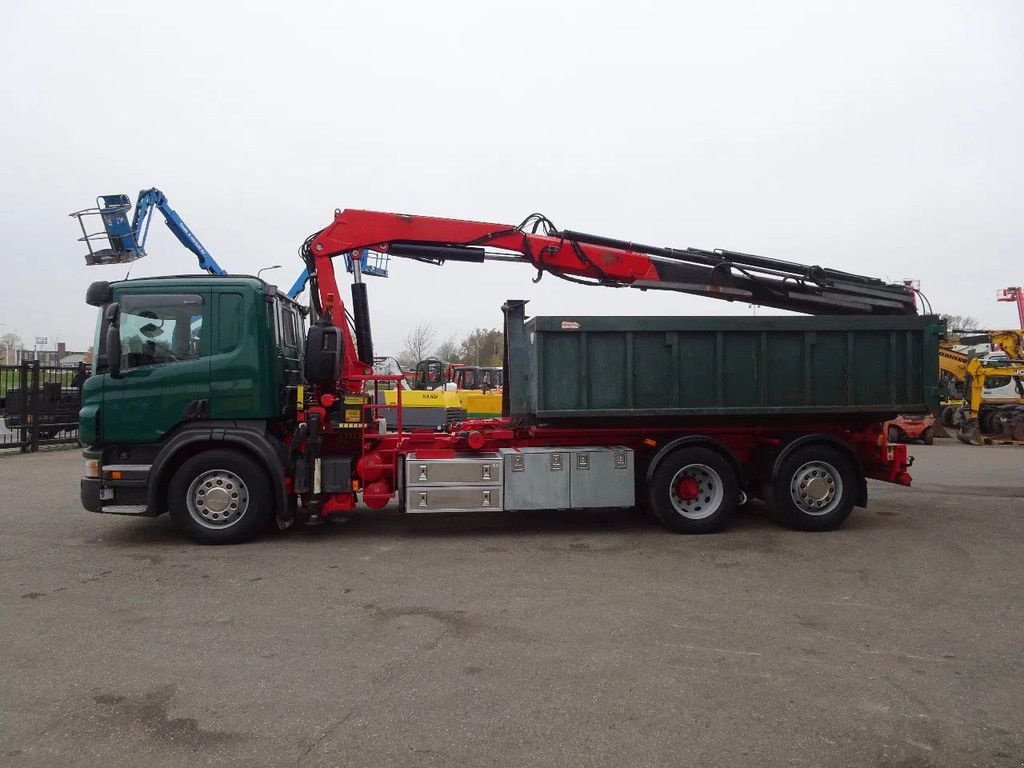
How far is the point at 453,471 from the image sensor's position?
811cm

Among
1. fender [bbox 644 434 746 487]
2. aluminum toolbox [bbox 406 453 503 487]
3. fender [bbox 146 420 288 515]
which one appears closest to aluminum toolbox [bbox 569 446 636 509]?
fender [bbox 644 434 746 487]

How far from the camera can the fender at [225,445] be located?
24.6ft

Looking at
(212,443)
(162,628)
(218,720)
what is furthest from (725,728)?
(212,443)

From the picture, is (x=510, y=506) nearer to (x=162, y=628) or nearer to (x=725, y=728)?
(x=162, y=628)

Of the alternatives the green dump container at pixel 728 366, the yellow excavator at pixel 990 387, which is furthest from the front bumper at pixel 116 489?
the yellow excavator at pixel 990 387

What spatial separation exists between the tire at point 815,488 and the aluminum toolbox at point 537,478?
2.40 meters

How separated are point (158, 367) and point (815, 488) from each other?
23.7 feet

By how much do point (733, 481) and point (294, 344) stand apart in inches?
207

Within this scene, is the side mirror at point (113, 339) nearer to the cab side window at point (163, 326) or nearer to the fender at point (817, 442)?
the cab side window at point (163, 326)

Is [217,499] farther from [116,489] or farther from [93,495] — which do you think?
[93,495]

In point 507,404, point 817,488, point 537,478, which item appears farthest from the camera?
point 507,404

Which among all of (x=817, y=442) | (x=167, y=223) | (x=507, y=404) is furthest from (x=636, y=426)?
(x=167, y=223)

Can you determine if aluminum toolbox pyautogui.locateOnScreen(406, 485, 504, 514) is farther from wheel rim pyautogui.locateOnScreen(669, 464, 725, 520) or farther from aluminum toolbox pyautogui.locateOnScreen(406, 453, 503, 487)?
wheel rim pyautogui.locateOnScreen(669, 464, 725, 520)

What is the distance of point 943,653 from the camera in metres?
4.71
